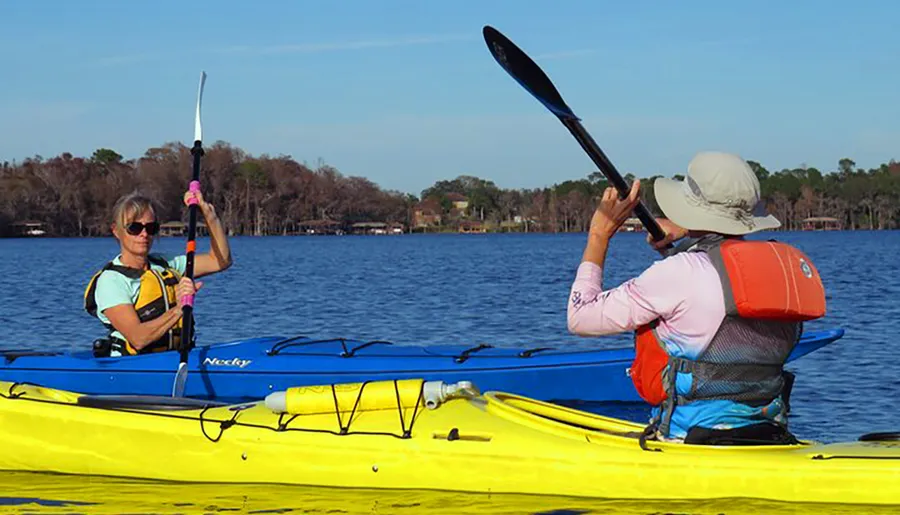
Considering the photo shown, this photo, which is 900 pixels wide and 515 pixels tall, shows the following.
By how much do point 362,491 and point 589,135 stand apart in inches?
77.6

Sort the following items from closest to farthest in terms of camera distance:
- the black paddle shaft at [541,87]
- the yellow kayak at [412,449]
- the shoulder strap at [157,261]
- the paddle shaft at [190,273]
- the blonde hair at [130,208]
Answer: the yellow kayak at [412,449]
the black paddle shaft at [541,87]
the blonde hair at [130,208]
the paddle shaft at [190,273]
the shoulder strap at [157,261]

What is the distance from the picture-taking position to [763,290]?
4980 mm

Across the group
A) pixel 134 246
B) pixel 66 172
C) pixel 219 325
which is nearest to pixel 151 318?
pixel 134 246

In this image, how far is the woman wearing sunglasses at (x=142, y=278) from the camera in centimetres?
853

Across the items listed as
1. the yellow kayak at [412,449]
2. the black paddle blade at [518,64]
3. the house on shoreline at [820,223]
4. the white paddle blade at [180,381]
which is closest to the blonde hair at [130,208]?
the white paddle blade at [180,381]

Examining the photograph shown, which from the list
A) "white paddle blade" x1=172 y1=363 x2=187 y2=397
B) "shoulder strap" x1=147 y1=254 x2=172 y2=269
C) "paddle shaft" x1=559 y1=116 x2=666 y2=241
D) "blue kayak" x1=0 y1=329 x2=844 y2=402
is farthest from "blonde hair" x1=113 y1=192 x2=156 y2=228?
"paddle shaft" x1=559 y1=116 x2=666 y2=241

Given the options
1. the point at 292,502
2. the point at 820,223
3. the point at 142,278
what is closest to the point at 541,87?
the point at 292,502

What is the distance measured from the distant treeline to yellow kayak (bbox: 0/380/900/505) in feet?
397

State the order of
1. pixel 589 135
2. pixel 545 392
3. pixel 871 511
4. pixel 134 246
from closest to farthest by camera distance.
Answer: pixel 871 511
pixel 589 135
pixel 134 246
pixel 545 392

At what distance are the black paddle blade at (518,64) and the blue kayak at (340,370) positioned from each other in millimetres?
3385

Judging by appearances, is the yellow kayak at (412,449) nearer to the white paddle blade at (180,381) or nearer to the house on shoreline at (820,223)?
the white paddle blade at (180,381)

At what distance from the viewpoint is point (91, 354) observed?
32.0ft

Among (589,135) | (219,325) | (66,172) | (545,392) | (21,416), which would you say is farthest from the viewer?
(66,172)

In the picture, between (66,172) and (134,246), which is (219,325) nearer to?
(134,246)
